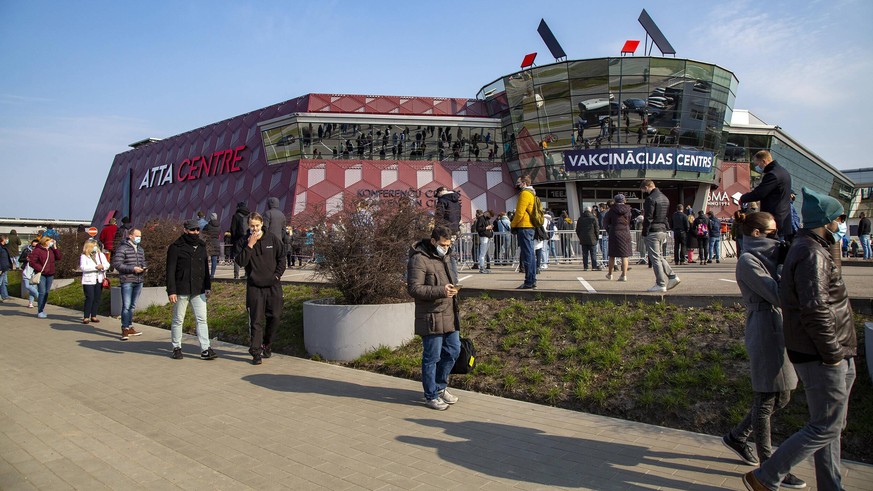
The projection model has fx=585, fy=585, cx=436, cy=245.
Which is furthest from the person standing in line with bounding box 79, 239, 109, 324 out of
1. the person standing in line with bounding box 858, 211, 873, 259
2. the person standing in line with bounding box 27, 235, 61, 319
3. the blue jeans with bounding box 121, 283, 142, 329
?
the person standing in line with bounding box 858, 211, 873, 259

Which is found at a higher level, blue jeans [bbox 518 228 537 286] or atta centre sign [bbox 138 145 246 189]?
atta centre sign [bbox 138 145 246 189]

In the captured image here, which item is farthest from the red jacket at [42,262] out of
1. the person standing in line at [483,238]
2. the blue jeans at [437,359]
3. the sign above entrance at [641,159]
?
the sign above entrance at [641,159]

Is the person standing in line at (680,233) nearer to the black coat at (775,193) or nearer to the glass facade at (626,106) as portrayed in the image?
the black coat at (775,193)

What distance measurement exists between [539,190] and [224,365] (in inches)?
1246

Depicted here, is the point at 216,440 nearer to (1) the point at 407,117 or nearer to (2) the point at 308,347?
(2) the point at 308,347

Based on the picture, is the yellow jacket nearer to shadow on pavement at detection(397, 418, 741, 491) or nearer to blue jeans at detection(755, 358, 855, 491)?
shadow on pavement at detection(397, 418, 741, 491)

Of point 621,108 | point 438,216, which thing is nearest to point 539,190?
point 621,108

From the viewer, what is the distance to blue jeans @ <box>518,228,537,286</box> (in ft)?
28.9

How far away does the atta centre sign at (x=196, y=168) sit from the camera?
4153 cm

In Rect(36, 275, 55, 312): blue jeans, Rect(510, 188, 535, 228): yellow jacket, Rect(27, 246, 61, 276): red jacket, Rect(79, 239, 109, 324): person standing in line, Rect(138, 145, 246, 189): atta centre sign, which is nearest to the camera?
Rect(510, 188, 535, 228): yellow jacket

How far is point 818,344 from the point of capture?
3.37 meters

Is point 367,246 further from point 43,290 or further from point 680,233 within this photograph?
point 680,233

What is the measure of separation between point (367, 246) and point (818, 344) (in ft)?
19.6

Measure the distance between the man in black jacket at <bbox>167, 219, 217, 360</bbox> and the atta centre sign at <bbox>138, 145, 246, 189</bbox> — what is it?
34.1m
